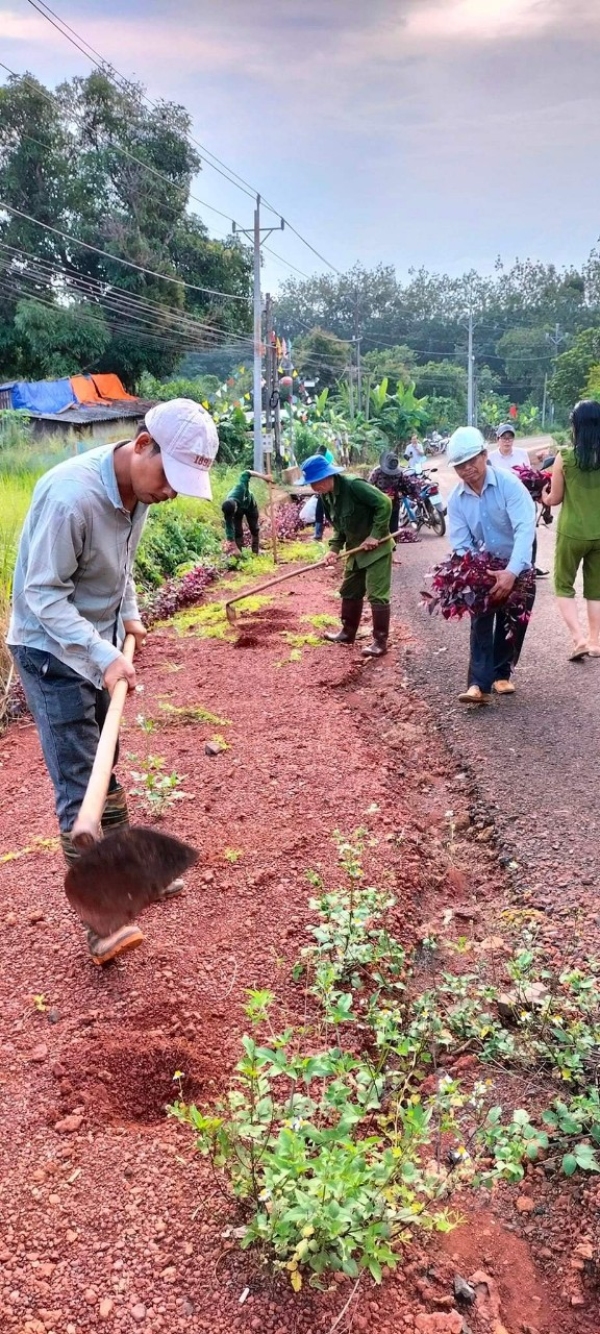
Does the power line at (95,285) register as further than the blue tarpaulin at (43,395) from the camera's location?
Yes

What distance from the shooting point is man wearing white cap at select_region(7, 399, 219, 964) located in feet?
7.88

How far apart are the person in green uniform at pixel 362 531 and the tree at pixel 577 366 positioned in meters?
39.4

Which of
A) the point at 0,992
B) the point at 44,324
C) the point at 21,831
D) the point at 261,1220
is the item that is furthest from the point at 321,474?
the point at 44,324

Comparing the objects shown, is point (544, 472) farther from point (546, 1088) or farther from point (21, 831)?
point (546, 1088)

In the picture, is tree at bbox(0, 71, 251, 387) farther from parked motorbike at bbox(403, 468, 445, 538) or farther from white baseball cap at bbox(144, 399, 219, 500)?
white baseball cap at bbox(144, 399, 219, 500)

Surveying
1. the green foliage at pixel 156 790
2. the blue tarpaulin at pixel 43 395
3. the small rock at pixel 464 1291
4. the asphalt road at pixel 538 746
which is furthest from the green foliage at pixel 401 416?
the small rock at pixel 464 1291

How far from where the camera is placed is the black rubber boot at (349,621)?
676 centimetres

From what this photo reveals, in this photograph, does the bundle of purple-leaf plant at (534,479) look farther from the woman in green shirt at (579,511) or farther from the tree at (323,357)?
the tree at (323,357)

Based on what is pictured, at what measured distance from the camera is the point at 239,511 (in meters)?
11.2

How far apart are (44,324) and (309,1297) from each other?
26.9 m

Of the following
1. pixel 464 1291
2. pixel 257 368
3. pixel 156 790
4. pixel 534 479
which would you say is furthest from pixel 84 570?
pixel 257 368

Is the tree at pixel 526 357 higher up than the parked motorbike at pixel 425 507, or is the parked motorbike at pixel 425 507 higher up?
the tree at pixel 526 357

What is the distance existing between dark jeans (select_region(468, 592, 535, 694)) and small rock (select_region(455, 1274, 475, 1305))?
3.57m

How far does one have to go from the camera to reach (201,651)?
706cm
